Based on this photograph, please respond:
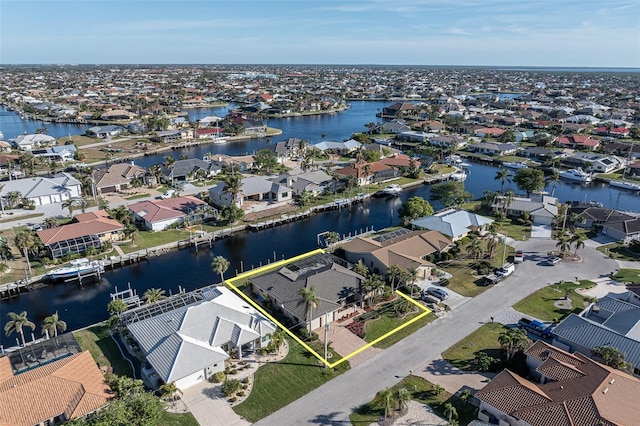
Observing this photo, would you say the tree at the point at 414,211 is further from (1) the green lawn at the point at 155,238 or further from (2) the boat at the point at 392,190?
(1) the green lawn at the point at 155,238

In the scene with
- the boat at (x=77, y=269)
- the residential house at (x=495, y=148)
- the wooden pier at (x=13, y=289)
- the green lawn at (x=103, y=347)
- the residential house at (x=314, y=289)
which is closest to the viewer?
the green lawn at (x=103, y=347)

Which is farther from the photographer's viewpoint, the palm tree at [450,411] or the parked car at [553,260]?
the parked car at [553,260]

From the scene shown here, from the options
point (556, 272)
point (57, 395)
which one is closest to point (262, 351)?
point (57, 395)

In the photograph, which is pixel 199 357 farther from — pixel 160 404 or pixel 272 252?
pixel 272 252

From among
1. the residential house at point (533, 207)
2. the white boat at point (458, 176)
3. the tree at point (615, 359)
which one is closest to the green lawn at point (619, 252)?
the residential house at point (533, 207)

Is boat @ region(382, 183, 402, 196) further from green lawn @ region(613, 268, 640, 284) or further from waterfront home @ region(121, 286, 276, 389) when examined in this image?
waterfront home @ region(121, 286, 276, 389)
